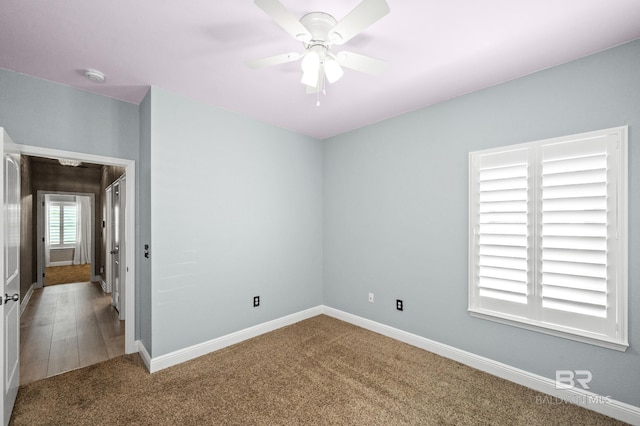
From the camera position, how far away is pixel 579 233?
2.09 meters

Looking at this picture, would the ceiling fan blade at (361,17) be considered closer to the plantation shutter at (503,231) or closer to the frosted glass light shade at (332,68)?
the frosted glass light shade at (332,68)

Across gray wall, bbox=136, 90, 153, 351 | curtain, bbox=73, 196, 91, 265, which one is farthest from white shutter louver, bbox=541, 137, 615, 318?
curtain, bbox=73, 196, 91, 265

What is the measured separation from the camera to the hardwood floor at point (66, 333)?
2.71 metres

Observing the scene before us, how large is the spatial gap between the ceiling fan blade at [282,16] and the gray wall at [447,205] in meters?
1.93

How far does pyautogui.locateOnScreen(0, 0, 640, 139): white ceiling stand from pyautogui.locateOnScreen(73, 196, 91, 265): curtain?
8248 millimetres

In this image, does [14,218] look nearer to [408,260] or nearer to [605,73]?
[408,260]

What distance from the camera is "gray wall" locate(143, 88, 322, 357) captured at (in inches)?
106

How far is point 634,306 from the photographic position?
1.91 m

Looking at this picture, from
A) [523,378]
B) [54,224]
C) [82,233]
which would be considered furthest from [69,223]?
[523,378]

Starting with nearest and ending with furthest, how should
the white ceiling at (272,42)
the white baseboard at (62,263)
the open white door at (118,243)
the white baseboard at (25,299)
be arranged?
the white ceiling at (272,42)
the open white door at (118,243)
the white baseboard at (25,299)
the white baseboard at (62,263)

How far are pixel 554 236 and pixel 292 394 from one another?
7.93 ft

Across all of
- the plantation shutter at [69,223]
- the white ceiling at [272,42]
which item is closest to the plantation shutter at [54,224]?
the plantation shutter at [69,223]

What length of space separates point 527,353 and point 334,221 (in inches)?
99.8

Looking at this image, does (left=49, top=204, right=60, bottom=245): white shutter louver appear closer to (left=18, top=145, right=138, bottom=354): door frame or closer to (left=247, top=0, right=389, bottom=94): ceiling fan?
(left=18, top=145, right=138, bottom=354): door frame
